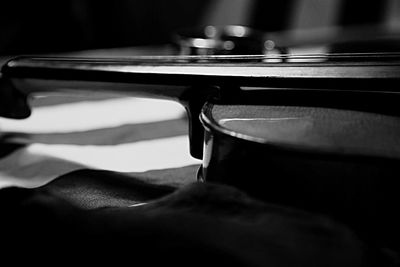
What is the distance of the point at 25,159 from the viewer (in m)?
0.67

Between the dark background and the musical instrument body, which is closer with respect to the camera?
the musical instrument body

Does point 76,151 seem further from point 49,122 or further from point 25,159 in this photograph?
point 49,122

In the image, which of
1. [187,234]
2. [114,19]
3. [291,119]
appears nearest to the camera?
[187,234]

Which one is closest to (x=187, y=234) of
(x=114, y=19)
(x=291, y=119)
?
(x=291, y=119)

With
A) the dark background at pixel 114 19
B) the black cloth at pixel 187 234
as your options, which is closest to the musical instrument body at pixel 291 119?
the black cloth at pixel 187 234

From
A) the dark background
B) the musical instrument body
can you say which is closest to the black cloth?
the musical instrument body

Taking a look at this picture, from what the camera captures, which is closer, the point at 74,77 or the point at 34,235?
the point at 34,235

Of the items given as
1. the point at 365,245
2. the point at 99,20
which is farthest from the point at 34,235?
the point at 99,20

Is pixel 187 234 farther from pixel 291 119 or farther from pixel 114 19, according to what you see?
pixel 114 19

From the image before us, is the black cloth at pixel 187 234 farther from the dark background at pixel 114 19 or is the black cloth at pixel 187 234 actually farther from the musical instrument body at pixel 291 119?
the dark background at pixel 114 19

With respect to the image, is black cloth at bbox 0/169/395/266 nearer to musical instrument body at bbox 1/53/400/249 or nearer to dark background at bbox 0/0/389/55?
musical instrument body at bbox 1/53/400/249

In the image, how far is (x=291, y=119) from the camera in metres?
0.48

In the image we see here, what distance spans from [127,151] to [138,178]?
110 mm

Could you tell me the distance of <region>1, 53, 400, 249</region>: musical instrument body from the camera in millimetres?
411
